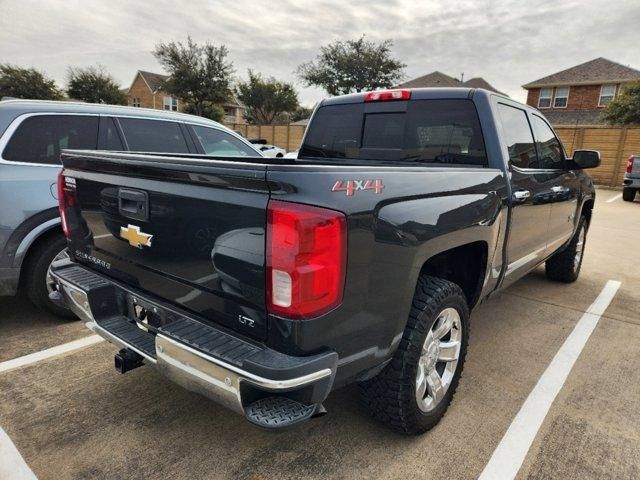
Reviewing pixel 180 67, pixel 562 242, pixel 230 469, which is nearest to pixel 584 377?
pixel 562 242

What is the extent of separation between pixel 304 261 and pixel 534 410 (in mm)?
2022

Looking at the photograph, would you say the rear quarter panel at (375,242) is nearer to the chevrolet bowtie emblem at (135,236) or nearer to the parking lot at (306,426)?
the parking lot at (306,426)

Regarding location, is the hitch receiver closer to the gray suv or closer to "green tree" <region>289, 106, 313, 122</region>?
the gray suv

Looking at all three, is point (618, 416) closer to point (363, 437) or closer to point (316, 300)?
point (363, 437)

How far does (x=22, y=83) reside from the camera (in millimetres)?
44031

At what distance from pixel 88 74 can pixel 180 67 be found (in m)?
15.6

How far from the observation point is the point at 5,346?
335 centimetres

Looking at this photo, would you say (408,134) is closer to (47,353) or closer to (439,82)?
(47,353)

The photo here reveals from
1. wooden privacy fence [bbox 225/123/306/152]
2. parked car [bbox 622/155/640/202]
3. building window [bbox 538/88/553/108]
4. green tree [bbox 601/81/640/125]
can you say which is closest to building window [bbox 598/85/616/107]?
building window [bbox 538/88/553/108]

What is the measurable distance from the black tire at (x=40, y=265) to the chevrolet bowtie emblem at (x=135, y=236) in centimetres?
179

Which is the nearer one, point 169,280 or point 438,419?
point 169,280

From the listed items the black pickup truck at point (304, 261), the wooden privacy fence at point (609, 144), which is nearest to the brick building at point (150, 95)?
the wooden privacy fence at point (609, 144)

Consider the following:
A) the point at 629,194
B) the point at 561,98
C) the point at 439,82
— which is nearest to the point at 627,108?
the point at 561,98

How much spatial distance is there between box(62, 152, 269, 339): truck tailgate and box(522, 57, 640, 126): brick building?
1386 inches
